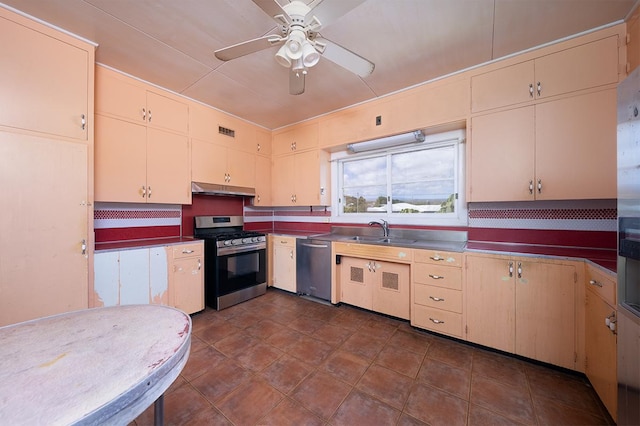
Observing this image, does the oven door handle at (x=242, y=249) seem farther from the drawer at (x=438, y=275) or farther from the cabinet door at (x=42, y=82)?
the drawer at (x=438, y=275)

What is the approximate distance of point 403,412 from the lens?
150cm

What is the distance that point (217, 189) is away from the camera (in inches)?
129

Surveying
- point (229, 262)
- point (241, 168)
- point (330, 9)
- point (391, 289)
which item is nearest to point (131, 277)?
point (229, 262)

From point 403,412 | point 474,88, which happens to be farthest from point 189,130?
point 403,412

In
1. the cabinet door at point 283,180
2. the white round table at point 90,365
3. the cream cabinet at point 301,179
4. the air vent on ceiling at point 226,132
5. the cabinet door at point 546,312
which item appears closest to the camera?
the white round table at point 90,365

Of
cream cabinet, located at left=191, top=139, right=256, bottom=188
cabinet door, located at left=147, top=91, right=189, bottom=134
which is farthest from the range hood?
cabinet door, located at left=147, top=91, right=189, bottom=134

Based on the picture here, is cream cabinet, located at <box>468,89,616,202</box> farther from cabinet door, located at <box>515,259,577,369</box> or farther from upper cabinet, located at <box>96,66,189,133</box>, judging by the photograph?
upper cabinet, located at <box>96,66,189,133</box>

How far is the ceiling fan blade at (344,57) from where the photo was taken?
5.19 ft

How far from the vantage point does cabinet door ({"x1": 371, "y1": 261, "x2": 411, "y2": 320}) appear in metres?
→ 2.66

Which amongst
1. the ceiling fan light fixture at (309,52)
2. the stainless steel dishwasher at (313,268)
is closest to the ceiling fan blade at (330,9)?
the ceiling fan light fixture at (309,52)

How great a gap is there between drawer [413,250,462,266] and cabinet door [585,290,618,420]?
848mm

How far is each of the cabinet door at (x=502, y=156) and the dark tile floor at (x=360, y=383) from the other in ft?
4.84

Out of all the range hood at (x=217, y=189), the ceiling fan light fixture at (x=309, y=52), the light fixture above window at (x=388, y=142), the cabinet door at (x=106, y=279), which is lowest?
the cabinet door at (x=106, y=279)

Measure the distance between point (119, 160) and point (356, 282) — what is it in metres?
2.98
